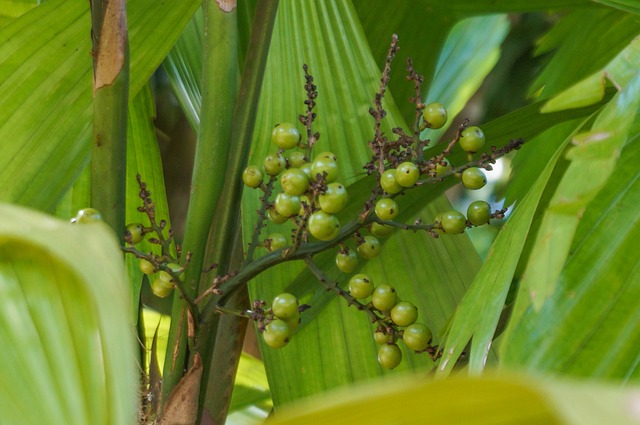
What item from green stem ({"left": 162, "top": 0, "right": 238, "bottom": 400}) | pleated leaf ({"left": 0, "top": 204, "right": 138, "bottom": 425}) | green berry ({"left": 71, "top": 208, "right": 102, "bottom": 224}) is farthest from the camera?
Result: green stem ({"left": 162, "top": 0, "right": 238, "bottom": 400})

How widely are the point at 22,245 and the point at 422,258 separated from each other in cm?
41

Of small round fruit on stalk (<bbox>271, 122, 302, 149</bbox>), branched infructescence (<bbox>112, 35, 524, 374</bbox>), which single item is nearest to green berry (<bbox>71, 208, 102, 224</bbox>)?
branched infructescence (<bbox>112, 35, 524, 374</bbox>)

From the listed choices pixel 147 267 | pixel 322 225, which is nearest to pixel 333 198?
pixel 322 225

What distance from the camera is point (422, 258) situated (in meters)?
0.57

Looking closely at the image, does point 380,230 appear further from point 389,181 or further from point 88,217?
point 88,217

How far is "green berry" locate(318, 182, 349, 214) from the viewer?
0.46 meters

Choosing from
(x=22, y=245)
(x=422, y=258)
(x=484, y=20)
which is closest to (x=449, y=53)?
(x=484, y=20)

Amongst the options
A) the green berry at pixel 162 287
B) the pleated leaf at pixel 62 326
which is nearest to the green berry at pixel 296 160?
the green berry at pixel 162 287

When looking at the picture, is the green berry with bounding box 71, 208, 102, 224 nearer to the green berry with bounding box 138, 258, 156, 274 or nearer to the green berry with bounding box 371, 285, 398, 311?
the green berry with bounding box 138, 258, 156, 274

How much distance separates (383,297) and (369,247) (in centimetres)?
3

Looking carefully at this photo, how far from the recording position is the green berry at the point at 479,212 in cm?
48

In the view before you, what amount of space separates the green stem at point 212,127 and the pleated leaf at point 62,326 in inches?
13.3

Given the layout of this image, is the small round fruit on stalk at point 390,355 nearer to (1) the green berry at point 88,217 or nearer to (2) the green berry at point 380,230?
(2) the green berry at point 380,230

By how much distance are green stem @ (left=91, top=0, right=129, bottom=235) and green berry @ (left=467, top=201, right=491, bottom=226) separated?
21 centimetres
